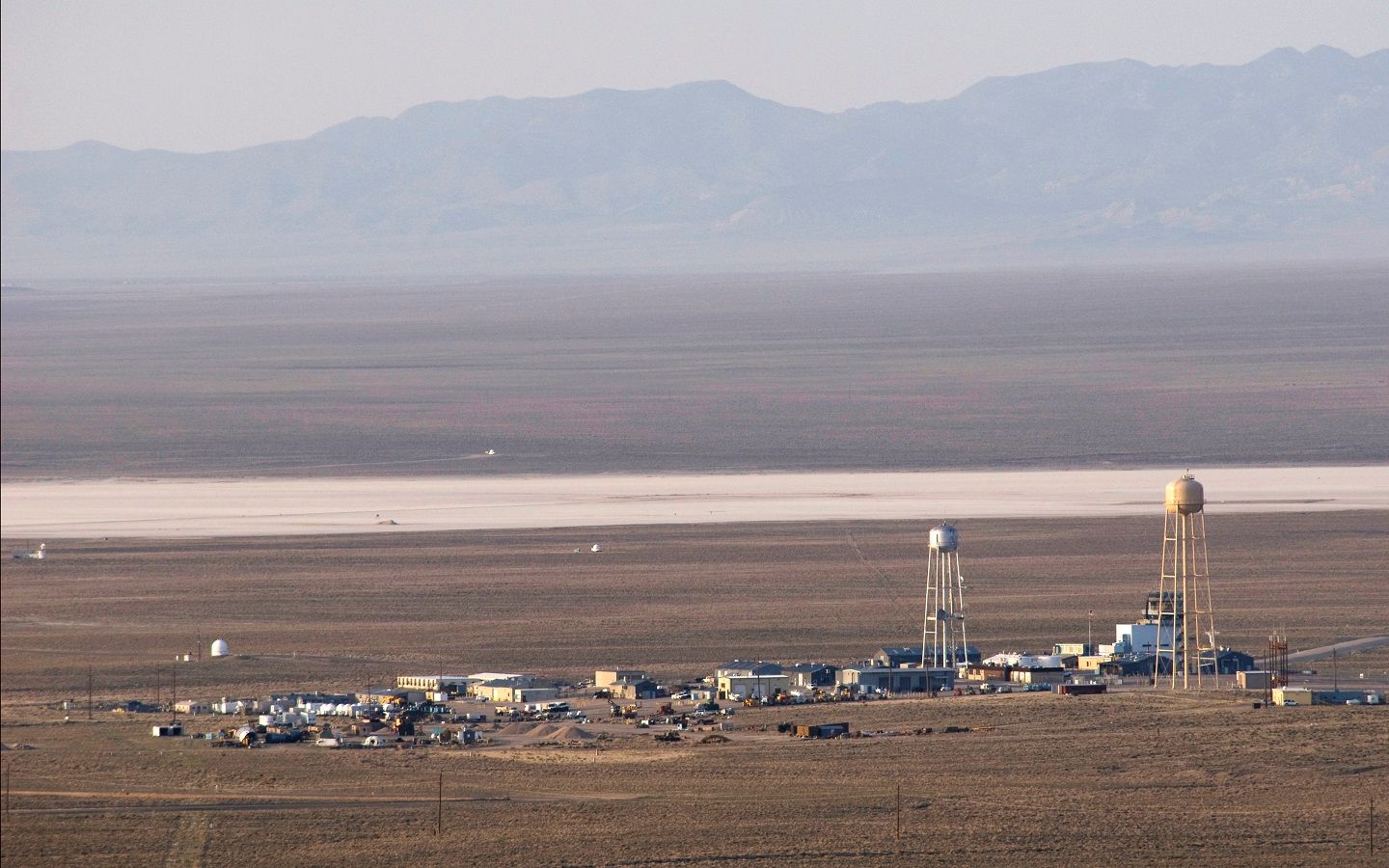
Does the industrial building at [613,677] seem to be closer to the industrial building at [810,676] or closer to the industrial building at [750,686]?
the industrial building at [750,686]

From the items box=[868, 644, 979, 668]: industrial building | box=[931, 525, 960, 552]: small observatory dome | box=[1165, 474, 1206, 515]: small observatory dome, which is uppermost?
box=[1165, 474, 1206, 515]: small observatory dome

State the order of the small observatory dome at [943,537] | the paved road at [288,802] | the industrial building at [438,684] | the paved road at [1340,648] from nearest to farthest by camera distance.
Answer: the paved road at [288,802] < the industrial building at [438,684] < the paved road at [1340,648] < the small observatory dome at [943,537]

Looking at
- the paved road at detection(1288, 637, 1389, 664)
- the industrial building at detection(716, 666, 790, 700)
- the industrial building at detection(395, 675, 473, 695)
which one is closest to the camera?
the industrial building at detection(716, 666, 790, 700)

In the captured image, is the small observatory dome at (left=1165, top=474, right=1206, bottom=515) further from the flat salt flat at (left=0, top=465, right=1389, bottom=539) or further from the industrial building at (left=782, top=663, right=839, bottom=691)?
the flat salt flat at (left=0, top=465, right=1389, bottom=539)

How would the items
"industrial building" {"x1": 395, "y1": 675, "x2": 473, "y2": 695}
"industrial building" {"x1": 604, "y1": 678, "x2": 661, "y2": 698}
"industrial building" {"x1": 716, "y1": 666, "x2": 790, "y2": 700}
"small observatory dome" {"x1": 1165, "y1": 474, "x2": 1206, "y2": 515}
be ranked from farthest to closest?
1. "small observatory dome" {"x1": 1165, "y1": 474, "x2": 1206, "y2": 515}
2. "industrial building" {"x1": 395, "y1": 675, "x2": 473, "y2": 695}
3. "industrial building" {"x1": 716, "y1": 666, "x2": 790, "y2": 700}
4. "industrial building" {"x1": 604, "y1": 678, "x2": 661, "y2": 698}

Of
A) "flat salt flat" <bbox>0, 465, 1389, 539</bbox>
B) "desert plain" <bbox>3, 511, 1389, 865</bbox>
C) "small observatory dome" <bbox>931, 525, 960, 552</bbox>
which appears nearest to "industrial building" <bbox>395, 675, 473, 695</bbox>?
"desert plain" <bbox>3, 511, 1389, 865</bbox>

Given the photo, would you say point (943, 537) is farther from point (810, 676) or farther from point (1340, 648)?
point (1340, 648)

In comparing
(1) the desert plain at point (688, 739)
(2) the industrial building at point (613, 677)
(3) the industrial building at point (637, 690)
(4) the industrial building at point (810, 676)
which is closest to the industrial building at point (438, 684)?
(1) the desert plain at point (688, 739)
